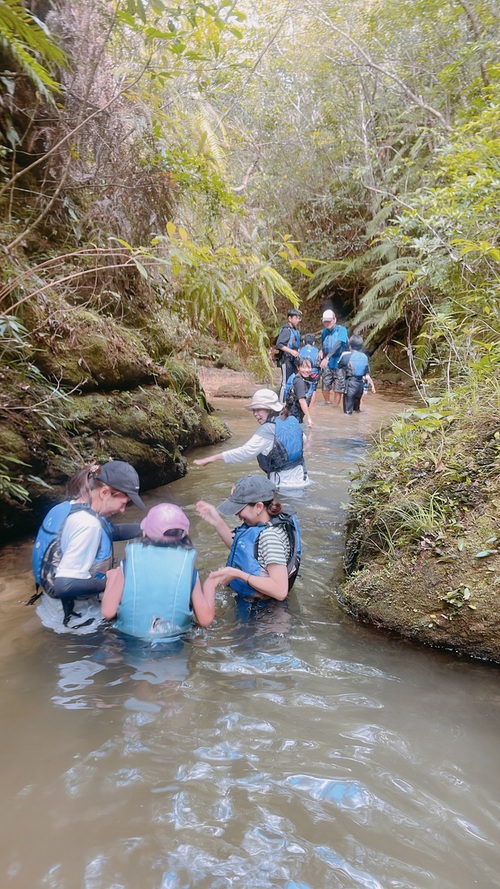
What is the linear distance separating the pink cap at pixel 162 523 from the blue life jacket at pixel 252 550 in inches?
24.4

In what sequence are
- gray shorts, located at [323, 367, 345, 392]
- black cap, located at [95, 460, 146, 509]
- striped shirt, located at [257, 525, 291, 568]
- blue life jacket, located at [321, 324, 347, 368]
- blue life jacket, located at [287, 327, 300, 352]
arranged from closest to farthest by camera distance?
black cap, located at [95, 460, 146, 509], striped shirt, located at [257, 525, 291, 568], blue life jacket, located at [287, 327, 300, 352], blue life jacket, located at [321, 324, 347, 368], gray shorts, located at [323, 367, 345, 392]

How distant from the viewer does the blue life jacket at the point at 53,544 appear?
3223 mm

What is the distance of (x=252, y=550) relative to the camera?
3.64m

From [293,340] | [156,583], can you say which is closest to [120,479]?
[156,583]

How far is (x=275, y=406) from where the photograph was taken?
585 centimetres

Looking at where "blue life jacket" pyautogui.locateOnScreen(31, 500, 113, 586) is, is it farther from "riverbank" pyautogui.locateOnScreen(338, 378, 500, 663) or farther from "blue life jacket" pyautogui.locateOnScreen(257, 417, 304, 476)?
"blue life jacket" pyautogui.locateOnScreen(257, 417, 304, 476)

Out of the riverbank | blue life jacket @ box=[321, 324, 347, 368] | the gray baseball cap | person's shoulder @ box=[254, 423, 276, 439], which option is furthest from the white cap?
blue life jacket @ box=[321, 324, 347, 368]

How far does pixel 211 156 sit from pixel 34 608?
19.8 ft

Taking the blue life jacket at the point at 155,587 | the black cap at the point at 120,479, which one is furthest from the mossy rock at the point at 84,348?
the blue life jacket at the point at 155,587

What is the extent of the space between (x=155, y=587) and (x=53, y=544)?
69 cm

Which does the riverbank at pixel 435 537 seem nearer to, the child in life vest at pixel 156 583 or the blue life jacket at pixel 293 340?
the child in life vest at pixel 156 583

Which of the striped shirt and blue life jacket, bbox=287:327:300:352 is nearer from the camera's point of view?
the striped shirt

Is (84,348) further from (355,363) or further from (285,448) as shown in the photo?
(355,363)

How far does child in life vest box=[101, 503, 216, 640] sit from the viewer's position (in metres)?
3.09
